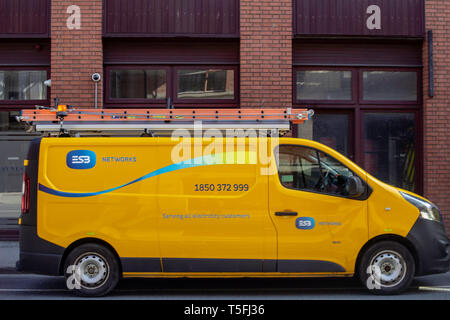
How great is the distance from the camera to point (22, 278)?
8.14m

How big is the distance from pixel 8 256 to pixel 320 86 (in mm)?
7362

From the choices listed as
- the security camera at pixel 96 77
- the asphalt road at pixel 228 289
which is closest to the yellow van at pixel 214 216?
the asphalt road at pixel 228 289

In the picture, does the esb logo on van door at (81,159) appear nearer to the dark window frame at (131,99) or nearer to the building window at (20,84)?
the dark window frame at (131,99)

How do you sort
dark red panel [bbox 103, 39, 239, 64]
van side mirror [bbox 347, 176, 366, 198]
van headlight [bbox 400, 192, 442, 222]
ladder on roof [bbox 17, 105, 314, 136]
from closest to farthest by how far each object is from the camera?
1. van side mirror [bbox 347, 176, 366, 198]
2. van headlight [bbox 400, 192, 442, 222]
3. ladder on roof [bbox 17, 105, 314, 136]
4. dark red panel [bbox 103, 39, 239, 64]

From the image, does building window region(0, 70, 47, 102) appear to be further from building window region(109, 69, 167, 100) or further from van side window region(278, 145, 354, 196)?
van side window region(278, 145, 354, 196)

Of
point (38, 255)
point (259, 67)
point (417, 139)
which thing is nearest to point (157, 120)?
point (38, 255)

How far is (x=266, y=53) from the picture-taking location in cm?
1077

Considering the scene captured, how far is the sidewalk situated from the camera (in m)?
8.54

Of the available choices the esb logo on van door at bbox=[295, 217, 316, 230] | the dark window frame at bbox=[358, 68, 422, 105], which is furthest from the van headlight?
the dark window frame at bbox=[358, 68, 422, 105]

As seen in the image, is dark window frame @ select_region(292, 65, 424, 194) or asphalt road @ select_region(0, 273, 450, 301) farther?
dark window frame @ select_region(292, 65, 424, 194)

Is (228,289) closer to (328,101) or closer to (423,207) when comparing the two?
(423,207)

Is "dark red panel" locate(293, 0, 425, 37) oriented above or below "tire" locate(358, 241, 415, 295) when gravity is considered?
above

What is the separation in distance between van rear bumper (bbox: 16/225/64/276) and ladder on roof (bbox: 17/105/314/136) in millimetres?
1462

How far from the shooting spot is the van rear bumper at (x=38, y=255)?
6566 mm
